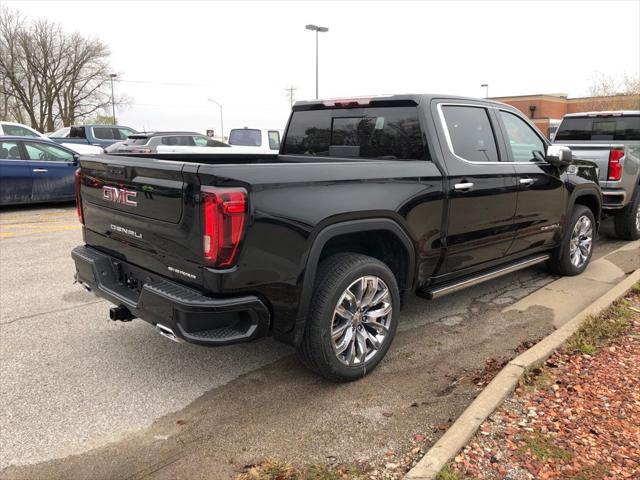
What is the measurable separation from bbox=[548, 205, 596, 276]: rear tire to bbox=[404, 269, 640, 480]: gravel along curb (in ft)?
4.73

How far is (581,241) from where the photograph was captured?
6.07m

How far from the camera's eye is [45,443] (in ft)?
9.47

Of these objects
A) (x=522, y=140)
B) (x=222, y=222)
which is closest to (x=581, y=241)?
(x=522, y=140)

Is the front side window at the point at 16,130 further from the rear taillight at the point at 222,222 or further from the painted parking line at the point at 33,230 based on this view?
the rear taillight at the point at 222,222

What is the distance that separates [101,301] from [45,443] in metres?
2.37

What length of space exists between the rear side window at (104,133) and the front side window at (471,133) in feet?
58.1

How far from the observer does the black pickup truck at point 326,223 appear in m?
2.87

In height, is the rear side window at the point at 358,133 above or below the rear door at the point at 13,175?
above

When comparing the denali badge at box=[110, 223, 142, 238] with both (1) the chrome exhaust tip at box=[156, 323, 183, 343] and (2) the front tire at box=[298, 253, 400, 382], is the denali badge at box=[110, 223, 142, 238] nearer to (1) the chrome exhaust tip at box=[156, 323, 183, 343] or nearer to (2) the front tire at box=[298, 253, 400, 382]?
(1) the chrome exhaust tip at box=[156, 323, 183, 343]

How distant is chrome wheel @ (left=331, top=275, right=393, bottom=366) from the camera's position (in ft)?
11.1

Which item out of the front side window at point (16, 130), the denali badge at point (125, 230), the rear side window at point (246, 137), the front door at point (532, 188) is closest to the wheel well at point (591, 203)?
the front door at point (532, 188)

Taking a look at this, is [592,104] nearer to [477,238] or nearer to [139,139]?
[139,139]

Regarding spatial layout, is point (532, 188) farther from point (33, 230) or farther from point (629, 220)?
point (33, 230)

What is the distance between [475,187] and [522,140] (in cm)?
119
